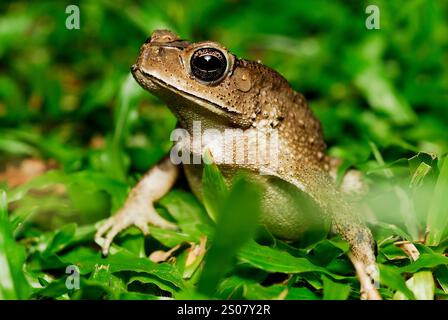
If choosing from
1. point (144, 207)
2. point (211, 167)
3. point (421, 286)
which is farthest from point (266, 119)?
point (421, 286)

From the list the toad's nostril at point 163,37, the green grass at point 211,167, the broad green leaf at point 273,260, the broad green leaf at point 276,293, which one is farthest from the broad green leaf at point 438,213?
the toad's nostril at point 163,37

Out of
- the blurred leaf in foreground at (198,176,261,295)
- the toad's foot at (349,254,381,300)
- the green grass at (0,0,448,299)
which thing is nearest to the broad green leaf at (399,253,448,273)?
the green grass at (0,0,448,299)

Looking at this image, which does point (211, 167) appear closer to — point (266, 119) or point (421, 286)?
point (266, 119)

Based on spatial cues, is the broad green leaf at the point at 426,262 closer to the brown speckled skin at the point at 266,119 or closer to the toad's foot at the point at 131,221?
the brown speckled skin at the point at 266,119

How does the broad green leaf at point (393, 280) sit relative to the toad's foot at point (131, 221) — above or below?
below

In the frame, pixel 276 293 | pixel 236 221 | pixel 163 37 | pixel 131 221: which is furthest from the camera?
pixel 131 221

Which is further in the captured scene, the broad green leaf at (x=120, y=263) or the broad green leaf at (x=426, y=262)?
the broad green leaf at (x=120, y=263)
